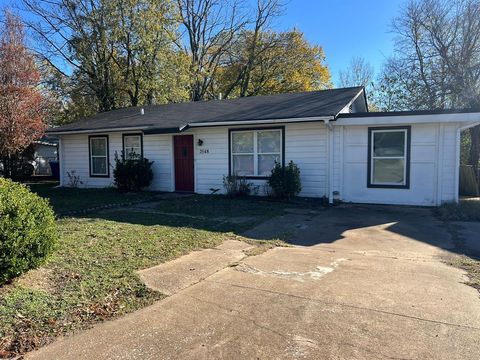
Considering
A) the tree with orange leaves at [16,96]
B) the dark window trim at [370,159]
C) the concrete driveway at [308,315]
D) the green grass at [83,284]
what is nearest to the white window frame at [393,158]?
the dark window trim at [370,159]

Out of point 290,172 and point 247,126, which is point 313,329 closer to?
point 290,172

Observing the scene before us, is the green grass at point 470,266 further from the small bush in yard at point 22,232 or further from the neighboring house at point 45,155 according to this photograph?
the neighboring house at point 45,155

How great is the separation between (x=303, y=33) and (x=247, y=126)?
23.7 m

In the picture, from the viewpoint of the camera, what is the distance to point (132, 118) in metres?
17.1

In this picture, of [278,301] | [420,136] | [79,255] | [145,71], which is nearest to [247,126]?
[420,136]

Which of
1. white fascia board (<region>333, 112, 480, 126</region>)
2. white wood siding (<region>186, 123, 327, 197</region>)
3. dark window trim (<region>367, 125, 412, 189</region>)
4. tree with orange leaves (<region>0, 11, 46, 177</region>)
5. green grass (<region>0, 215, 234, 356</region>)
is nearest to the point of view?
green grass (<region>0, 215, 234, 356</region>)

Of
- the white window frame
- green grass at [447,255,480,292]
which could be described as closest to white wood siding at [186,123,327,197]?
the white window frame

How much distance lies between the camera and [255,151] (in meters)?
13.1

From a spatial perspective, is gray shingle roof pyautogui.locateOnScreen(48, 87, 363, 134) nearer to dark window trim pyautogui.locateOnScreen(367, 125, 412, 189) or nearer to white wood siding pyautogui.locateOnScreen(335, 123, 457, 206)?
dark window trim pyautogui.locateOnScreen(367, 125, 412, 189)

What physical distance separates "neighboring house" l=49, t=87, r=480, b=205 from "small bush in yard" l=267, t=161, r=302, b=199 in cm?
48

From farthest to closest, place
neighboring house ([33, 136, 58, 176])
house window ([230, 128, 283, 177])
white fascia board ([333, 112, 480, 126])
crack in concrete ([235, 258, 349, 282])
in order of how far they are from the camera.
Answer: neighboring house ([33, 136, 58, 176]), house window ([230, 128, 283, 177]), white fascia board ([333, 112, 480, 126]), crack in concrete ([235, 258, 349, 282])

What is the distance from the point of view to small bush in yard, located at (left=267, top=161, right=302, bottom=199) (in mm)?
11922

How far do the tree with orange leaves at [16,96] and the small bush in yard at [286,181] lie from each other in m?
10.5

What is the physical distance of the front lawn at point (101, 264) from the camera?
3658mm
